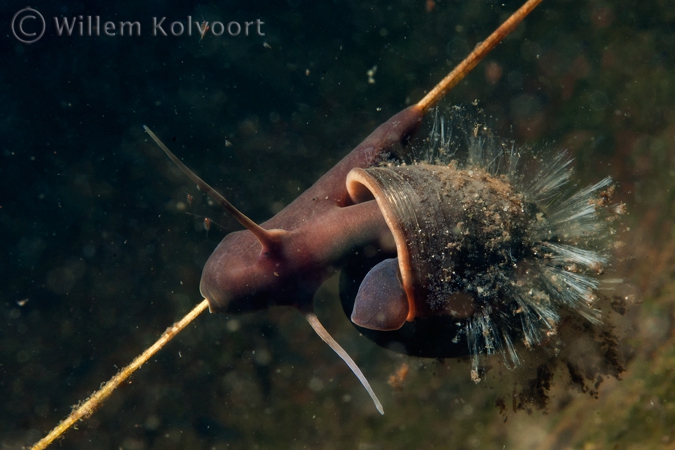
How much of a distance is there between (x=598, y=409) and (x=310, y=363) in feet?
7.46

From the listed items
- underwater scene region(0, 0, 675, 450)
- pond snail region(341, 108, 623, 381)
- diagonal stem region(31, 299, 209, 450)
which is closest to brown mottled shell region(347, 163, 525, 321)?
pond snail region(341, 108, 623, 381)

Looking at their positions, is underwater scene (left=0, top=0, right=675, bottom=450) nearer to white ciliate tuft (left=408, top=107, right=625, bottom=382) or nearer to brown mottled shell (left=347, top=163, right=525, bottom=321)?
white ciliate tuft (left=408, top=107, right=625, bottom=382)

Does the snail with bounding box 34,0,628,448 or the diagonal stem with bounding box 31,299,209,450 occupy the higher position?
the snail with bounding box 34,0,628,448

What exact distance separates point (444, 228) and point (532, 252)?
0.77 m

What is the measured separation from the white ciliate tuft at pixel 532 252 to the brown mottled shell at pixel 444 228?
0.03m

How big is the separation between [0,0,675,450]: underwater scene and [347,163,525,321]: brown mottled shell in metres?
0.77

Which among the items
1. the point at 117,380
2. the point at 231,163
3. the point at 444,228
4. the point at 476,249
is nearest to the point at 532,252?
the point at 476,249

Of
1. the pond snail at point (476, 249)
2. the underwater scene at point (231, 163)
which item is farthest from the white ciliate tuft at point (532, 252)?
the underwater scene at point (231, 163)

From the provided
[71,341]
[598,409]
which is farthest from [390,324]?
[71,341]

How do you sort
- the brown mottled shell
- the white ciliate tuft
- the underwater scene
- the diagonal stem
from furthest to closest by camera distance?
the underwater scene, the diagonal stem, the white ciliate tuft, the brown mottled shell

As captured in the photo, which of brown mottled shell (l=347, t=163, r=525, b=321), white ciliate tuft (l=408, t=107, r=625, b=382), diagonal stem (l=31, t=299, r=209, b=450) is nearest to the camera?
brown mottled shell (l=347, t=163, r=525, b=321)

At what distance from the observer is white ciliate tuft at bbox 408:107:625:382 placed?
2.81 metres

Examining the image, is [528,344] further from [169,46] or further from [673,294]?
[169,46]

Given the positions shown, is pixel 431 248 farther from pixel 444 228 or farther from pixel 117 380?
pixel 117 380
